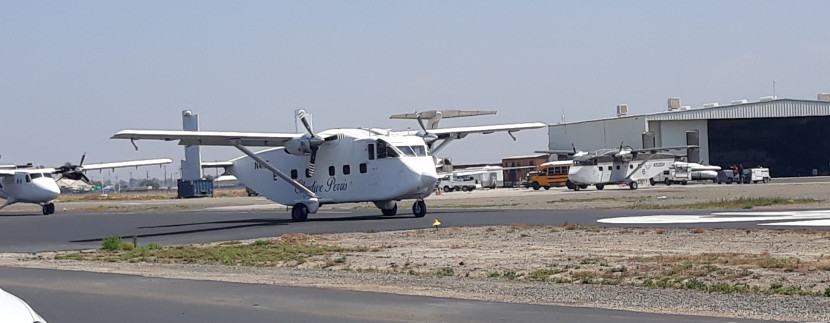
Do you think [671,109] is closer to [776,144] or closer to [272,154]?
[776,144]

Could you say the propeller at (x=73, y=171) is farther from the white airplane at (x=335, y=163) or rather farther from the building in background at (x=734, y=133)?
the building in background at (x=734, y=133)

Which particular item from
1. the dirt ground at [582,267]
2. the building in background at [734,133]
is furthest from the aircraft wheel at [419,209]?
the building in background at [734,133]

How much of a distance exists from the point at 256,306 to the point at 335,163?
25142 millimetres

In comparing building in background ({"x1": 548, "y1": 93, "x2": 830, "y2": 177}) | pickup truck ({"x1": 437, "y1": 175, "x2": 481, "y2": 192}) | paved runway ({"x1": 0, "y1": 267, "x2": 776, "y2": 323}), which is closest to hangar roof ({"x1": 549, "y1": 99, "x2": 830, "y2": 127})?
building in background ({"x1": 548, "y1": 93, "x2": 830, "y2": 177})

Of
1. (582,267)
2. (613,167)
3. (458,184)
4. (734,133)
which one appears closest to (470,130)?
(582,267)

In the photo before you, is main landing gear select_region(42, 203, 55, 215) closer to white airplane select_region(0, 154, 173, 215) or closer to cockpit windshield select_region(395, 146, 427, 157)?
white airplane select_region(0, 154, 173, 215)

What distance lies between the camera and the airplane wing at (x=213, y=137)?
3609 cm

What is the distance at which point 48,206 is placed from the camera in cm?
6128

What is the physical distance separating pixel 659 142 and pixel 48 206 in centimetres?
5445

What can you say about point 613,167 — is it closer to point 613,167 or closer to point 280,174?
point 613,167

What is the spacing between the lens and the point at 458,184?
327 feet

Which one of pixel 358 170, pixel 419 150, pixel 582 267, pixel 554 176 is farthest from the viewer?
pixel 554 176

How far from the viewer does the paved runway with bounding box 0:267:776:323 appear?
1243 cm

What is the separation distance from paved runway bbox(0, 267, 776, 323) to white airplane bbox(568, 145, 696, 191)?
63468 mm
